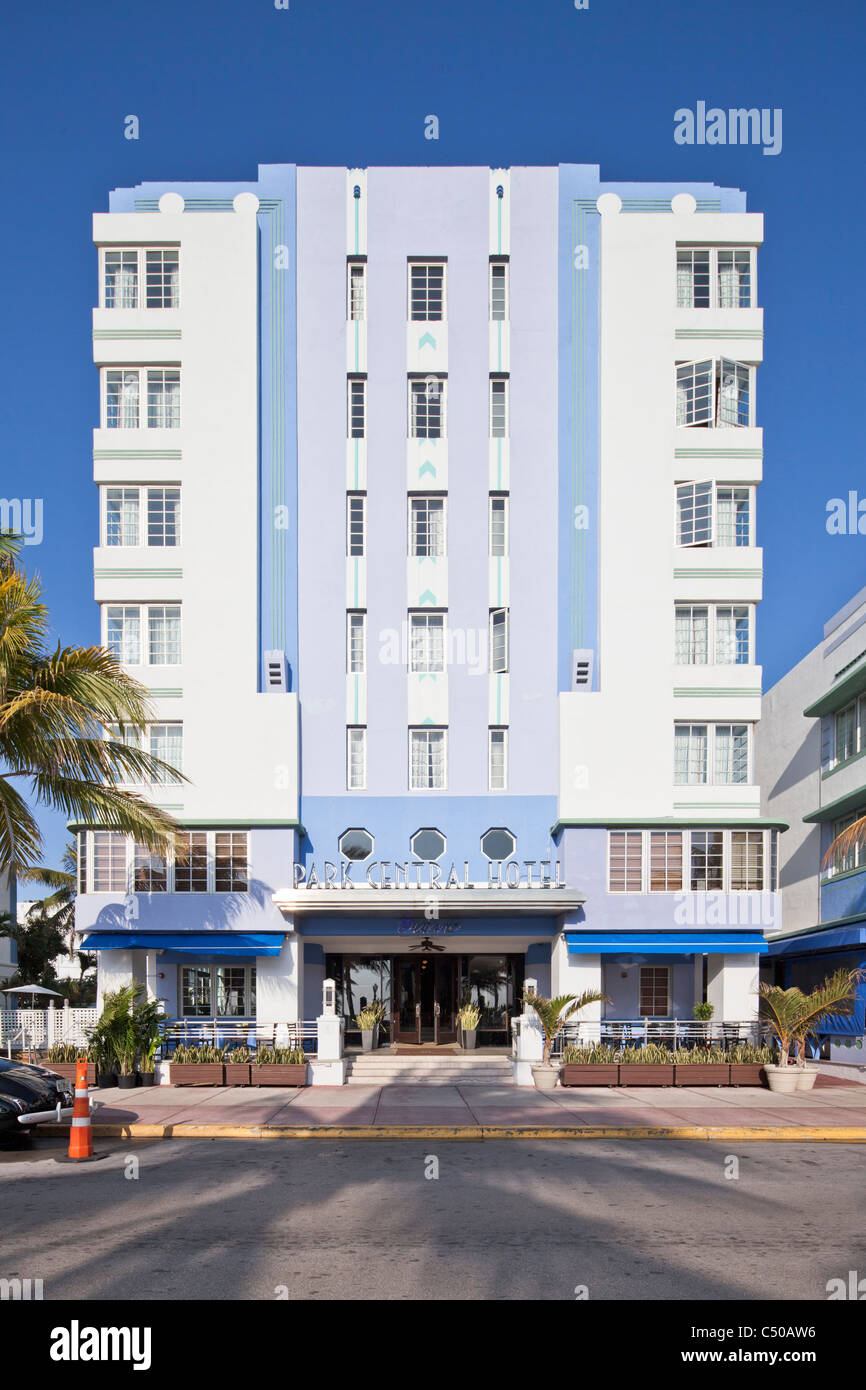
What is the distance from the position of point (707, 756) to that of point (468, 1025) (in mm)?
9784

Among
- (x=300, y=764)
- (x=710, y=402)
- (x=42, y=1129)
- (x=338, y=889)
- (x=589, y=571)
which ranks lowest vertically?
(x=42, y=1129)

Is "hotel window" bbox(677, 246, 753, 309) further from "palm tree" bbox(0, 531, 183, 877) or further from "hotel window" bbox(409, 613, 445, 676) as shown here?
"palm tree" bbox(0, 531, 183, 877)

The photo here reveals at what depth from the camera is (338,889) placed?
1065 inches

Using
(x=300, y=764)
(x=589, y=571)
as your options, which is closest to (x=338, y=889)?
(x=300, y=764)

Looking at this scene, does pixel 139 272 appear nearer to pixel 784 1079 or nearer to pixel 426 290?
pixel 426 290

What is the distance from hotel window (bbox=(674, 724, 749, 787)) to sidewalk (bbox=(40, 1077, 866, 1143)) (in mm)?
8897

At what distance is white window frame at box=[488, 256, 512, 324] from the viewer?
3075 centimetres

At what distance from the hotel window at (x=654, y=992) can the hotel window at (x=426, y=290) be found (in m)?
19.6

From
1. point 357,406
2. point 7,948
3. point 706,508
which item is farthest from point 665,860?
point 7,948

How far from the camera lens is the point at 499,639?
30.0m

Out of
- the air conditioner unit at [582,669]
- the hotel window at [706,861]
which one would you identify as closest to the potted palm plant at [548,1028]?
the hotel window at [706,861]
